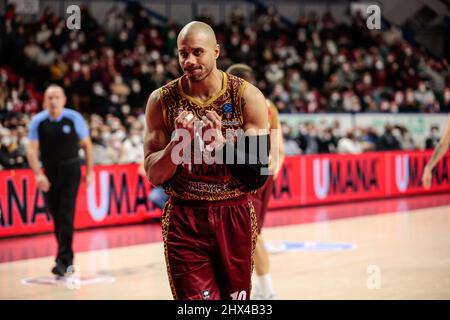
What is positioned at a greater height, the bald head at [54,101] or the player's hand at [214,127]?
Result: the bald head at [54,101]

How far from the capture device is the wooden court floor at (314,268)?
824 centimetres

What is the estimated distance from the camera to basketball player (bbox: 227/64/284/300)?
24.0ft

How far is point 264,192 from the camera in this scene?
7543 mm

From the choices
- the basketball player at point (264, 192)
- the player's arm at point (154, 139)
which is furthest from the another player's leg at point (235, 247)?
the basketball player at point (264, 192)

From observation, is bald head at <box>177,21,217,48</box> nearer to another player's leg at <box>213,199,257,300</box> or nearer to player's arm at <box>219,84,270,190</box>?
player's arm at <box>219,84,270,190</box>

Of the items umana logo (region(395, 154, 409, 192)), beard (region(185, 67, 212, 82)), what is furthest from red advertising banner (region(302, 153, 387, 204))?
beard (region(185, 67, 212, 82))

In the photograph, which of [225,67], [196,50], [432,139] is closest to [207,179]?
[196,50]

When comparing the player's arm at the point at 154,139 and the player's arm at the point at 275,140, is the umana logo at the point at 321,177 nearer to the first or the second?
the player's arm at the point at 275,140

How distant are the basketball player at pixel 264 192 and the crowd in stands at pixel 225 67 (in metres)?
6.97

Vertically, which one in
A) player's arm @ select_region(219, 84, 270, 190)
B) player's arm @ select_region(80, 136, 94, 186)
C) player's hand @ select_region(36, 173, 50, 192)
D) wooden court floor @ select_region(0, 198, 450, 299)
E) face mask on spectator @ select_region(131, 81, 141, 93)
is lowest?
wooden court floor @ select_region(0, 198, 450, 299)

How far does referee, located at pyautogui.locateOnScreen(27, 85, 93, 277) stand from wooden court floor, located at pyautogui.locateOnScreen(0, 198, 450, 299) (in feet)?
1.62

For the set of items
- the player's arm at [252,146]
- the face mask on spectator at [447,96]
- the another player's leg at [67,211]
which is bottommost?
the another player's leg at [67,211]

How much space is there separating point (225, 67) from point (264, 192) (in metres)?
15.4
